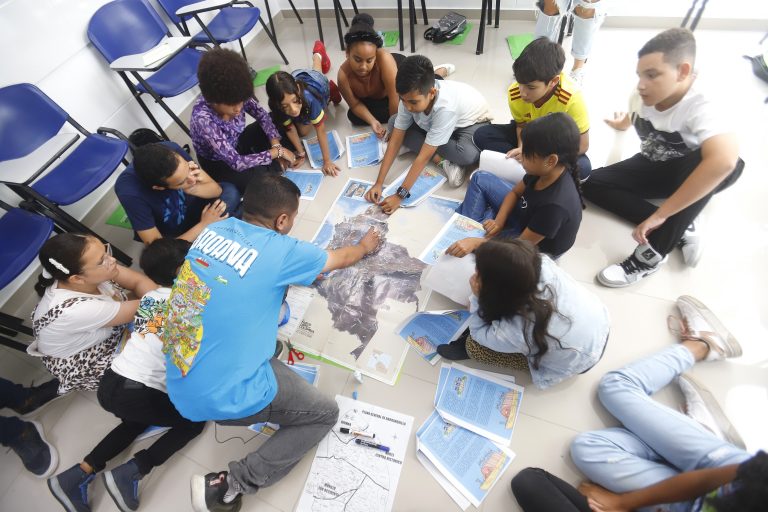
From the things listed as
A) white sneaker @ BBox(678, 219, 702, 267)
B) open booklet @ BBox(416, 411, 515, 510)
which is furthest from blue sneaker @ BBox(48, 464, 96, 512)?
white sneaker @ BBox(678, 219, 702, 267)

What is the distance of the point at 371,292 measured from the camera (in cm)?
182

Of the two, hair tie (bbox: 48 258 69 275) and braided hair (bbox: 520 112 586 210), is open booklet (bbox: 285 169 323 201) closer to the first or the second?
hair tie (bbox: 48 258 69 275)

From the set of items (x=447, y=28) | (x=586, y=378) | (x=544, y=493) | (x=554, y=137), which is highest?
(x=554, y=137)

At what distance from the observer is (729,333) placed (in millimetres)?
1481

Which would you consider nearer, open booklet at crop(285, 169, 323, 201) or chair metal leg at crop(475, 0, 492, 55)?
open booklet at crop(285, 169, 323, 201)

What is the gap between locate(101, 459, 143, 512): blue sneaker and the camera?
1.39 metres

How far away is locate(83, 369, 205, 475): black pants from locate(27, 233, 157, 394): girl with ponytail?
0.17 metres

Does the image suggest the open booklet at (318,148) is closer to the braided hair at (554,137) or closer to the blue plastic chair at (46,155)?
the blue plastic chair at (46,155)

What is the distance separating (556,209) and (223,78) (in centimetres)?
166

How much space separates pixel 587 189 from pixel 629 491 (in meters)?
1.38

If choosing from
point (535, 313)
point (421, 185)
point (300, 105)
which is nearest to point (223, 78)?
point (300, 105)

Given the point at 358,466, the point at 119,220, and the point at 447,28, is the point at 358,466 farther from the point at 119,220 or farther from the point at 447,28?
the point at 447,28

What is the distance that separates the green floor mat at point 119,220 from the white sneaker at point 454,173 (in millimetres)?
2031

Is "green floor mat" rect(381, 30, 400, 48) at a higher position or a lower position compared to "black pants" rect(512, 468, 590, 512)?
higher
